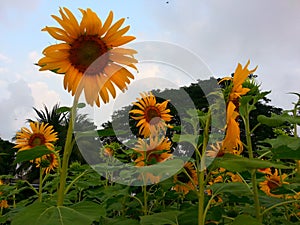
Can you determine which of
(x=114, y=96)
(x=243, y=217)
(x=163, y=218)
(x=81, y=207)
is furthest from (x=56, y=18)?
(x=243, y=217)

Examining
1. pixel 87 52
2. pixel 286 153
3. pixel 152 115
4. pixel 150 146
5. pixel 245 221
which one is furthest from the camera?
pixel 152 115

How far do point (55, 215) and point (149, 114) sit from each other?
5.56ft

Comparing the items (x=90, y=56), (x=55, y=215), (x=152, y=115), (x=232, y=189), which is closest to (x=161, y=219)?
(x=232, y=189)

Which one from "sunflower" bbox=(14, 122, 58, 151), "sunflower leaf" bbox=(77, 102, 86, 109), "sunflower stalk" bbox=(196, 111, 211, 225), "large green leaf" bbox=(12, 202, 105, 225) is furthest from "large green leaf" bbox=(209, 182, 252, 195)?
"sunflower" bbox=(14, 122, 58, 151)

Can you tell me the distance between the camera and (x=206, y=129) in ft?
4.49

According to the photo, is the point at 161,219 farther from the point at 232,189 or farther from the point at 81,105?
the point at 81,105

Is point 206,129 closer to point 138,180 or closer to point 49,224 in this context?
point 49,224

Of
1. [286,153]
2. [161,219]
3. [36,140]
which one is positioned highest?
[36,140]

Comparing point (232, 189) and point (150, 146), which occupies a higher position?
point (150, 146)

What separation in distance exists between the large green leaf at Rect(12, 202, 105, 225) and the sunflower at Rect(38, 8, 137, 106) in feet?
1.40

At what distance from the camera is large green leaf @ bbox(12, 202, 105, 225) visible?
1.04 meters

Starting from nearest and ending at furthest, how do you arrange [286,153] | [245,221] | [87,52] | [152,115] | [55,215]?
[55,215] → [245,221] → [286,153] → [87,52] → [152,115]

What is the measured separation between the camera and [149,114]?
271 centimetres

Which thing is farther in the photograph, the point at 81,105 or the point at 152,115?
the point at 152,115
